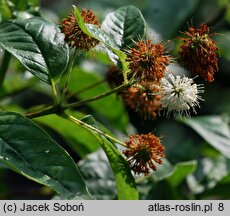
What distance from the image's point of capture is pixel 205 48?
54.0 inches

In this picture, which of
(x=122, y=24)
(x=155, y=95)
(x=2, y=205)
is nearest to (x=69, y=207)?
(x=2, y=205)

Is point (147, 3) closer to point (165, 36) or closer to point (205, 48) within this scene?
point (165, 36)

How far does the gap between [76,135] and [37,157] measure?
0.77 m

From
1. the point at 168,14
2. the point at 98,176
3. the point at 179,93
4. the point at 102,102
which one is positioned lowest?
the point at 179,93

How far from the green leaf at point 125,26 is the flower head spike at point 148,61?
0.20 ft

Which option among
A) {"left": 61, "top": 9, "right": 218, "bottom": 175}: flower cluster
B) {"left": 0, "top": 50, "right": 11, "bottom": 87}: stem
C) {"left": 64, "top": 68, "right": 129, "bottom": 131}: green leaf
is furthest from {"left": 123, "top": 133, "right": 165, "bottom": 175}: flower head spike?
{"left": 64, "top": 68, "right": 129, "bottom": 131}: green leaf

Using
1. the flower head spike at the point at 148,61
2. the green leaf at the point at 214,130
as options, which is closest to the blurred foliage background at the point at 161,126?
the green leaf at the point at 214,130

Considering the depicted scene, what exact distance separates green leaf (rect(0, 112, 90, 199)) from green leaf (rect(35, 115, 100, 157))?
61 cm

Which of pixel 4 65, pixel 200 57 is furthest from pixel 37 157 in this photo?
pixel 4 65

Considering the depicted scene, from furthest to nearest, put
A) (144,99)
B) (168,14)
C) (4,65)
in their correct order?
(168,14), (4,65), (144,99)

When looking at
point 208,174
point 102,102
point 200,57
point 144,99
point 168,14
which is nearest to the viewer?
point 200,57

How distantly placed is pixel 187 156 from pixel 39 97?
1.37 metres

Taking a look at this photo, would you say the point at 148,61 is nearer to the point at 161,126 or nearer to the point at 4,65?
the point at 4,65

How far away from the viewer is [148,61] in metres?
1.34
